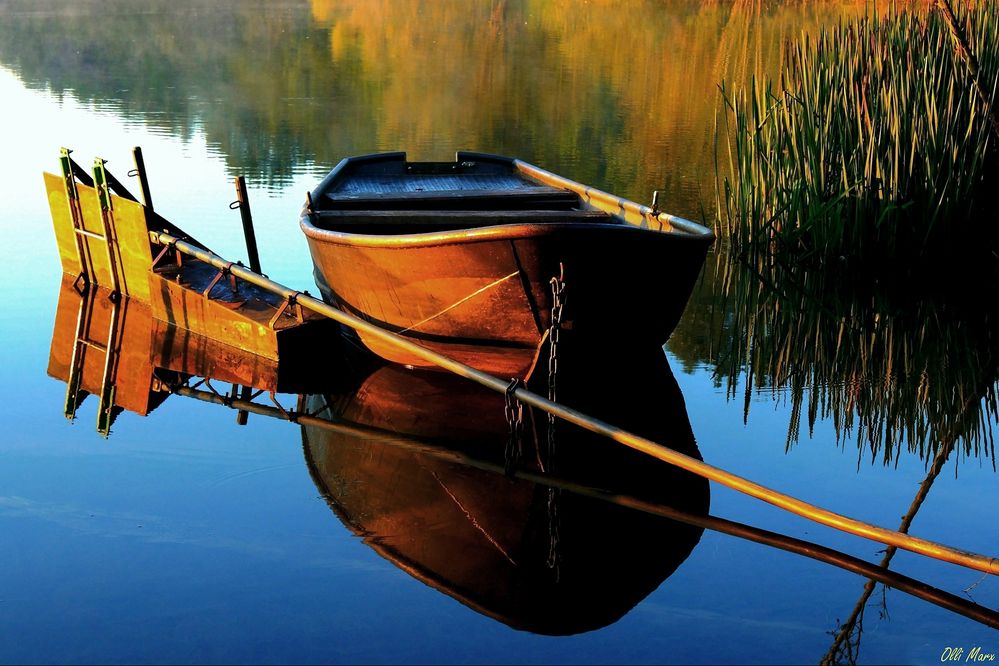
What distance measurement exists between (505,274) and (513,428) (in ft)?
3.05

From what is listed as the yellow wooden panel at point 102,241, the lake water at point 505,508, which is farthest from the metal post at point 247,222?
the lake water at point 505,508

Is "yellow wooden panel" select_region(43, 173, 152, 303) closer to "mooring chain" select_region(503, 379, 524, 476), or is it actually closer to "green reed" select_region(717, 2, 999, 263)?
"mooring chain" select_region(503, 379, 524, 476)

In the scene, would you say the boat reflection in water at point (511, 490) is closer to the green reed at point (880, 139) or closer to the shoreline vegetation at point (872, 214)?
the shoreline vegetation at point (872, 214)

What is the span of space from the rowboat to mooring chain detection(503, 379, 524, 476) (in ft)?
1.55

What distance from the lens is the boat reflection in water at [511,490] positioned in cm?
541

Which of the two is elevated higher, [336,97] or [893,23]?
[893,23]

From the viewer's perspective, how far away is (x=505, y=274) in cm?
724

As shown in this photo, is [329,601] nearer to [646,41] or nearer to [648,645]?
[648,645]

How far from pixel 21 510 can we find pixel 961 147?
24.4 feet

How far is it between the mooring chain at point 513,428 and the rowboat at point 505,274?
0.47m

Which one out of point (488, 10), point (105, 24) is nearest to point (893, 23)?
point (488, 10)

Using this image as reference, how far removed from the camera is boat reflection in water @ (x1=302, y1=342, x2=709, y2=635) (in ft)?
17.8

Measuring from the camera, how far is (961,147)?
383 inches

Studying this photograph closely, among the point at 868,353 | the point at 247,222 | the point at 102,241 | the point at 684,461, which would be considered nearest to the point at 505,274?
the point at 684,461
